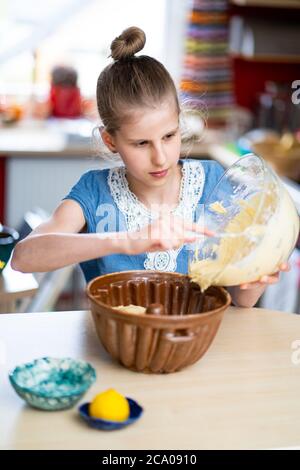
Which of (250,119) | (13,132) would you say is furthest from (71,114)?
(250,119)

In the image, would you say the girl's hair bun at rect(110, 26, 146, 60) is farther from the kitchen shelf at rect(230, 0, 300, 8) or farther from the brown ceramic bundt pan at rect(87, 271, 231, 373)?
the kitchen shelf at rect(230, 0, 300, 8)

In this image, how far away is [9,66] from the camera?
4094 millimetres

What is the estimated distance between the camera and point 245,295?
61.1 inches

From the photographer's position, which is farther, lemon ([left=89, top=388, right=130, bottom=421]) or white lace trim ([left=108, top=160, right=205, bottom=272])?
white lace trim ([left=108, top=160, right=205, bottom=272])

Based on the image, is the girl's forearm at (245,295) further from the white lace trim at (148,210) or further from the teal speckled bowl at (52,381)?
the teal speckled bowl at (52,381)

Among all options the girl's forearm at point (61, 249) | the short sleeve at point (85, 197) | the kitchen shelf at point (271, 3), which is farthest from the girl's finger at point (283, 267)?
the kitchen shelf at point (271, 3)

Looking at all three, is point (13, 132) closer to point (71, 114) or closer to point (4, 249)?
point (71, 114)

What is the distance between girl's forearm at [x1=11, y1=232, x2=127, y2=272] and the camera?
53.0 inches

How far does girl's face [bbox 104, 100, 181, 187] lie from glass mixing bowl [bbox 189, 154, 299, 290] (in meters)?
0.17

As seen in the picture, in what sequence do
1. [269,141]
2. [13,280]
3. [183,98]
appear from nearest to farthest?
[183,98], [13,280], [269,141]

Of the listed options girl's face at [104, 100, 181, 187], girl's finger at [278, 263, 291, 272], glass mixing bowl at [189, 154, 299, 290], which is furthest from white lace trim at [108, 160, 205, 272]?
girl's finger at [278, 263, 291, 272]

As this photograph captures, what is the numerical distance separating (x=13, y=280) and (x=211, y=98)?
7.33 ft

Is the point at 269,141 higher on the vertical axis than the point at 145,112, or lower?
lower
